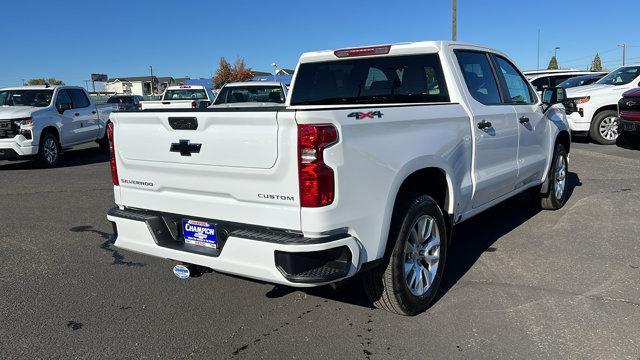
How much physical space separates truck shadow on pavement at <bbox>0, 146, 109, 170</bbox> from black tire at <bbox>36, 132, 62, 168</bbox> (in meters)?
0.27

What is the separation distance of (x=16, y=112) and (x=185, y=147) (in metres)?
9.53

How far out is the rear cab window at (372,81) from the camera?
14.8 feet

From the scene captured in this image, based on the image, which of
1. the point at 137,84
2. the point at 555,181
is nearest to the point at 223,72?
the point at 137,84

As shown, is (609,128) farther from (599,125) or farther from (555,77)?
(555,77)

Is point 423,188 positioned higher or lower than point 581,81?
lower

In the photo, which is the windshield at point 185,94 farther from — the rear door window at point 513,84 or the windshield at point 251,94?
the rear door window at point 513,84

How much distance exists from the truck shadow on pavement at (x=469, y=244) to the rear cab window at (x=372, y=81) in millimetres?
1487

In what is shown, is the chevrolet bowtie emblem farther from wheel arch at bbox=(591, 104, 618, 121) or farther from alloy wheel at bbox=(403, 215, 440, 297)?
wheel arch at bbox=(591, 104, 618, 121)

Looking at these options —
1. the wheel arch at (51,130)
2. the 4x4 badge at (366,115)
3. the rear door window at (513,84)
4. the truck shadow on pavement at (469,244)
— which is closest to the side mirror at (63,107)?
the wheel arch at (51,130)

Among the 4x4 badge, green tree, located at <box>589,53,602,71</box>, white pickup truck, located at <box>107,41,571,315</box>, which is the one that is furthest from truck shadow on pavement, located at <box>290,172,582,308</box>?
green tree, located at <box>589,53,602,71</box>

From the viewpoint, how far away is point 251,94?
41.9ft

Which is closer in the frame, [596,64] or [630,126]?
[630,126]

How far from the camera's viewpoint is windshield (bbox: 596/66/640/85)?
1327 centimetres

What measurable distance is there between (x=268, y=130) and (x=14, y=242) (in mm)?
4173
